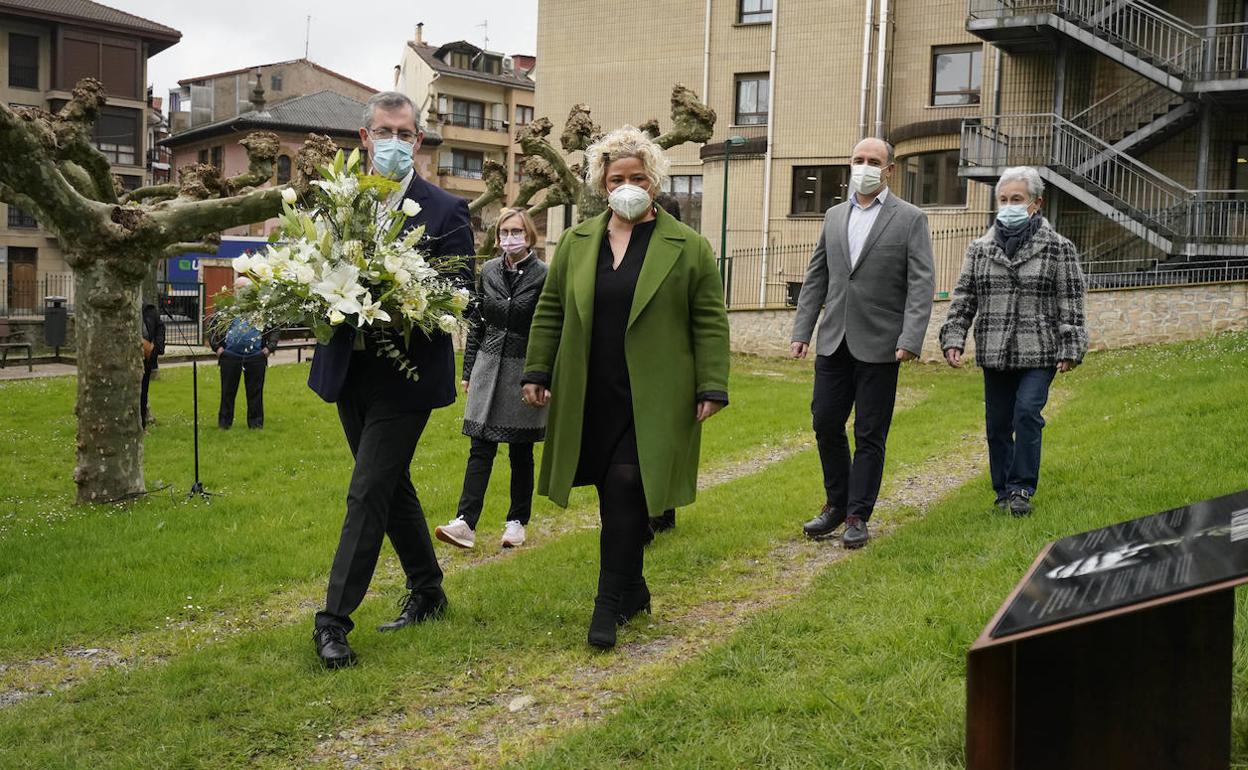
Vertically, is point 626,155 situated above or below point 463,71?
below

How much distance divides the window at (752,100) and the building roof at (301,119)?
2980cm

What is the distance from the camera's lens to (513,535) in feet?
Answer: 27.7

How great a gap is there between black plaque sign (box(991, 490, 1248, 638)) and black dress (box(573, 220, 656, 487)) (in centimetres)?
247

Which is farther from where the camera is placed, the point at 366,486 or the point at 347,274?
the point at 366,486

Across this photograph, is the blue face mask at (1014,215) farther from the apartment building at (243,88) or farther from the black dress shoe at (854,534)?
the apartment building at (243,88)

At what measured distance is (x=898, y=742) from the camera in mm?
3967

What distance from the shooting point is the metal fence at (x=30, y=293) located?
45312mm

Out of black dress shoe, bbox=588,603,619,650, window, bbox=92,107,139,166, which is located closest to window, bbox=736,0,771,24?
black dress shoe, bbox=588,603,619,650

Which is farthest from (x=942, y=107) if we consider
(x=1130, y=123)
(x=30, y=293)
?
(x=30, y=293)

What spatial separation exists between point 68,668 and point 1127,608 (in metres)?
5.11

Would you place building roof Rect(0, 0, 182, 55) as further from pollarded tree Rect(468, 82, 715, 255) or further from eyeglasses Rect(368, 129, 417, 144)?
eyeglasses Rect(368, 129, 417, 144)

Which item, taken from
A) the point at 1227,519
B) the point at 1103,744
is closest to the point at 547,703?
the point at 1103,744

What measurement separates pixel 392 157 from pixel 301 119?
61716 mm

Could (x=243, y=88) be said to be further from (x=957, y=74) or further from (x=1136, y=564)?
(x=1136, y=564)
